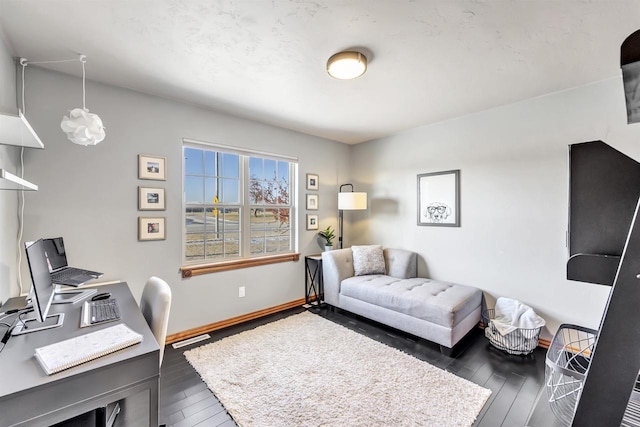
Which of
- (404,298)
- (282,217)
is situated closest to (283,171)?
(282,217)

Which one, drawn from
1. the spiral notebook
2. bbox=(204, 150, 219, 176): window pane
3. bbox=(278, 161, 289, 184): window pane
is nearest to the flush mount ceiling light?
bbox=(204, 150, 219, 176): window pane

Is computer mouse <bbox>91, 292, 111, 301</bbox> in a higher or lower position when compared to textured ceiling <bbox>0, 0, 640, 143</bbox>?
lower

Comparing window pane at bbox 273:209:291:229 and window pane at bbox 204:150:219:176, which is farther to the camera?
window pane at bbox 273:209:291:229

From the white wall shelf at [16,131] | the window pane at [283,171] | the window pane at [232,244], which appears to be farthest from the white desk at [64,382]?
the window pane at [283,171]

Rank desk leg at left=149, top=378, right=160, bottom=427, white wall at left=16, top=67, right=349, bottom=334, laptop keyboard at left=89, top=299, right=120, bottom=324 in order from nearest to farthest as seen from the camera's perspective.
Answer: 1. desk leg at left=149, top=378, right=160, bottom=427
2. laptop keyboard at left=89, top=299, right=120, bottom=324
3. white wall at left=16, top=67, right=349, bottom=334

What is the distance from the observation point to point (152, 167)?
263cm

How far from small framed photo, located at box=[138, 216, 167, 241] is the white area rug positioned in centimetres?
115

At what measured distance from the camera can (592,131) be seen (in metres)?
2.40

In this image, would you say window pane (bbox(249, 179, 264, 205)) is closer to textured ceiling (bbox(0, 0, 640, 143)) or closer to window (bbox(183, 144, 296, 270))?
window (bbox(183, 144, 296, 270))

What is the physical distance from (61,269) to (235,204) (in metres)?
1.66

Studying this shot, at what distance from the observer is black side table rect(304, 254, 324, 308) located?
152 inches

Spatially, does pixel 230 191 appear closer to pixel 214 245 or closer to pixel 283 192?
pixel 214 245

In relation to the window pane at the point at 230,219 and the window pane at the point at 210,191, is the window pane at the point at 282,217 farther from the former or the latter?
the window pane at the point at 210,191

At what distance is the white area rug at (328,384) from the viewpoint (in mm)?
1743
